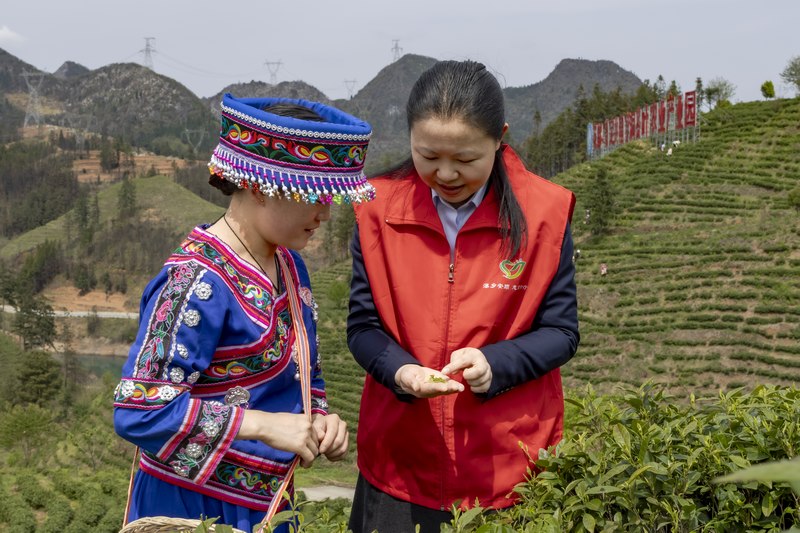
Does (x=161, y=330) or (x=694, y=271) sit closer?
(x=161, y=330)

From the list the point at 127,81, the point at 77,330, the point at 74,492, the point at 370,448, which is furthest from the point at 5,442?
the point at 127,81

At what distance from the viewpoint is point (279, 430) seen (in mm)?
1490

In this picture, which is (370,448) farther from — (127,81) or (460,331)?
(127,81)

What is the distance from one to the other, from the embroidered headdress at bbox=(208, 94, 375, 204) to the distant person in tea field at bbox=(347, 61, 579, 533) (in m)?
0.23

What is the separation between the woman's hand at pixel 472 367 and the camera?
1597 mm

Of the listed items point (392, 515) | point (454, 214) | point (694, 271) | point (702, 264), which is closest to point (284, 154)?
point (454, 214)

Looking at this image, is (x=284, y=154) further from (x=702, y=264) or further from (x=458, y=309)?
(x=702, y=264)

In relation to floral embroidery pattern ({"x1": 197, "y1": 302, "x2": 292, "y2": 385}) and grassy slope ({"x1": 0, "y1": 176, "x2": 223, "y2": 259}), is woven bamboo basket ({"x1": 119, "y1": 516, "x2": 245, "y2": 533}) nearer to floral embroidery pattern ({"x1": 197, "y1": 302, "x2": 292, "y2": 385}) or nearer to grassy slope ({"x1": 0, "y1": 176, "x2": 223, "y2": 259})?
floral embroidery pattern ({"x1": 197, "y1": 302, "x2": 292, "y2": 385})

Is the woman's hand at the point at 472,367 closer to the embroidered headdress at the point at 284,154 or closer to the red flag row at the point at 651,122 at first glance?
the embroidered headdress at the point at 284,154

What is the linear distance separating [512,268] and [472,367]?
0.93 ft

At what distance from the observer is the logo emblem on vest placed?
1771 millimetres

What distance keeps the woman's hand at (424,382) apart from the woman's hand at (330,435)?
0.17m

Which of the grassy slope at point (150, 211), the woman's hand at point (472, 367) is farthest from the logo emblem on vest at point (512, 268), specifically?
the grassy slope at point (150, 211)

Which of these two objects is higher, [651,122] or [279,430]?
[651,122]
